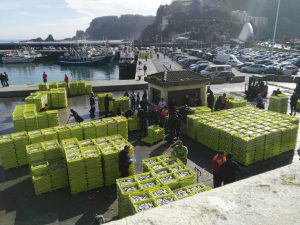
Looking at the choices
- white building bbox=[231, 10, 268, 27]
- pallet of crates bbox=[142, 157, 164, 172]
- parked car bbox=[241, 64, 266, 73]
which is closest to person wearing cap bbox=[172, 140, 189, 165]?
pallet of crates bbox=[142, 157, 164, 172]

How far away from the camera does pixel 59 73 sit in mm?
73938

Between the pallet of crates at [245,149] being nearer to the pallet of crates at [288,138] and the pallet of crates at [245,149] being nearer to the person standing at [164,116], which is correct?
the pallet of crates at [288,138]

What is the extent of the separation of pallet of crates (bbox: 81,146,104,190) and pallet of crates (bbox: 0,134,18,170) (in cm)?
399

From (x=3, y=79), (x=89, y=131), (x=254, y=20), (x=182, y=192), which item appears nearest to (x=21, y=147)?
(x=89, y=131)

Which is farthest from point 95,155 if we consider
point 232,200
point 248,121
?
point 248,121

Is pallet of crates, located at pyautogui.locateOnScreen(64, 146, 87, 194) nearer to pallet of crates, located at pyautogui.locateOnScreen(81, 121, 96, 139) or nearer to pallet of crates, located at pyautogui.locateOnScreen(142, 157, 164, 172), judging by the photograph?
→ pallet of crates, located at pyautogui.locateOnScreen(142, 157, 164, 172)

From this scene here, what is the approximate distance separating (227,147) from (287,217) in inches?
398

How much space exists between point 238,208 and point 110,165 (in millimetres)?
7907

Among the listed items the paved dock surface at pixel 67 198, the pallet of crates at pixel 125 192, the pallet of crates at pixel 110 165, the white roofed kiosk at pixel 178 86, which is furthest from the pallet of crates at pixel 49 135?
the white roofed kiosk at pixel 178 86

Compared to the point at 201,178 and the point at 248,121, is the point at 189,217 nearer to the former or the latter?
the point at 201,178

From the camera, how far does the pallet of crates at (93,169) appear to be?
1066cm

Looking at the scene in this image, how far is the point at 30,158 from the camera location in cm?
1144

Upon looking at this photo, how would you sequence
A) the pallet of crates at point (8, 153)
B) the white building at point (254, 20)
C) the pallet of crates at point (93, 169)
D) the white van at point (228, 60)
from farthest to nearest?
the white building at point (254, 20) → the white van at point (228, 60) → the pallet of crates at point (8, 153) → the pallet of crates at point (93, 169)

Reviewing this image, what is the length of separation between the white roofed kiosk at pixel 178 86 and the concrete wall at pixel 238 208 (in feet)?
49.8
